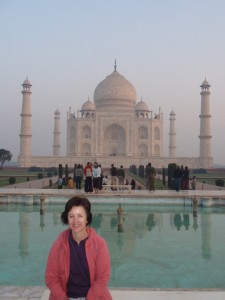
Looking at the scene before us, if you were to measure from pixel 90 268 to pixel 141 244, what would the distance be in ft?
13.7

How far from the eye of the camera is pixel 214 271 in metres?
4.58

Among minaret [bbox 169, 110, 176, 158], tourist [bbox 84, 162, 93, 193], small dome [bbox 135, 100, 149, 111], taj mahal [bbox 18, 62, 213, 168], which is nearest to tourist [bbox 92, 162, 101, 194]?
tourist [bbox 84, 162, 93, 193]

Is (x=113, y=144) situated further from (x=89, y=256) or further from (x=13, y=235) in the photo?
(x=89, y=256)

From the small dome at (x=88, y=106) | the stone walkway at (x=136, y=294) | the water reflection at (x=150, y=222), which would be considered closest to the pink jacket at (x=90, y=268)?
the stone walkway at (x=136, y=294)

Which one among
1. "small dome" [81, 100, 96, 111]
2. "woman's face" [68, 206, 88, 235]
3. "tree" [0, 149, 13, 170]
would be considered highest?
"small dome" [81, 100, 96, 111]

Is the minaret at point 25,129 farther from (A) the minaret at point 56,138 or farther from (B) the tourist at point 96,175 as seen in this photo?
(B) the tourist at point 96,175

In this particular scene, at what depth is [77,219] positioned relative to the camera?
194 centimetres

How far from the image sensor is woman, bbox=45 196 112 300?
6.19ft

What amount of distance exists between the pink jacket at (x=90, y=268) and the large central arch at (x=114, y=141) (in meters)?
40.3

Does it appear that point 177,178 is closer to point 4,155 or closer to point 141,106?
point 4,155

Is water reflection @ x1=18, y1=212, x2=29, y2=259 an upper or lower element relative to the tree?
lower

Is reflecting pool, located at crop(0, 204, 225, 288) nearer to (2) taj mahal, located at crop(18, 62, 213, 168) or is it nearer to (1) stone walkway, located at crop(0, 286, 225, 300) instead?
(1) stone walkway, located at crop(0, 286, 225, 300)

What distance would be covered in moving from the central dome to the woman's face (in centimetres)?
4077

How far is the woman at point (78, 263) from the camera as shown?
189 cm
